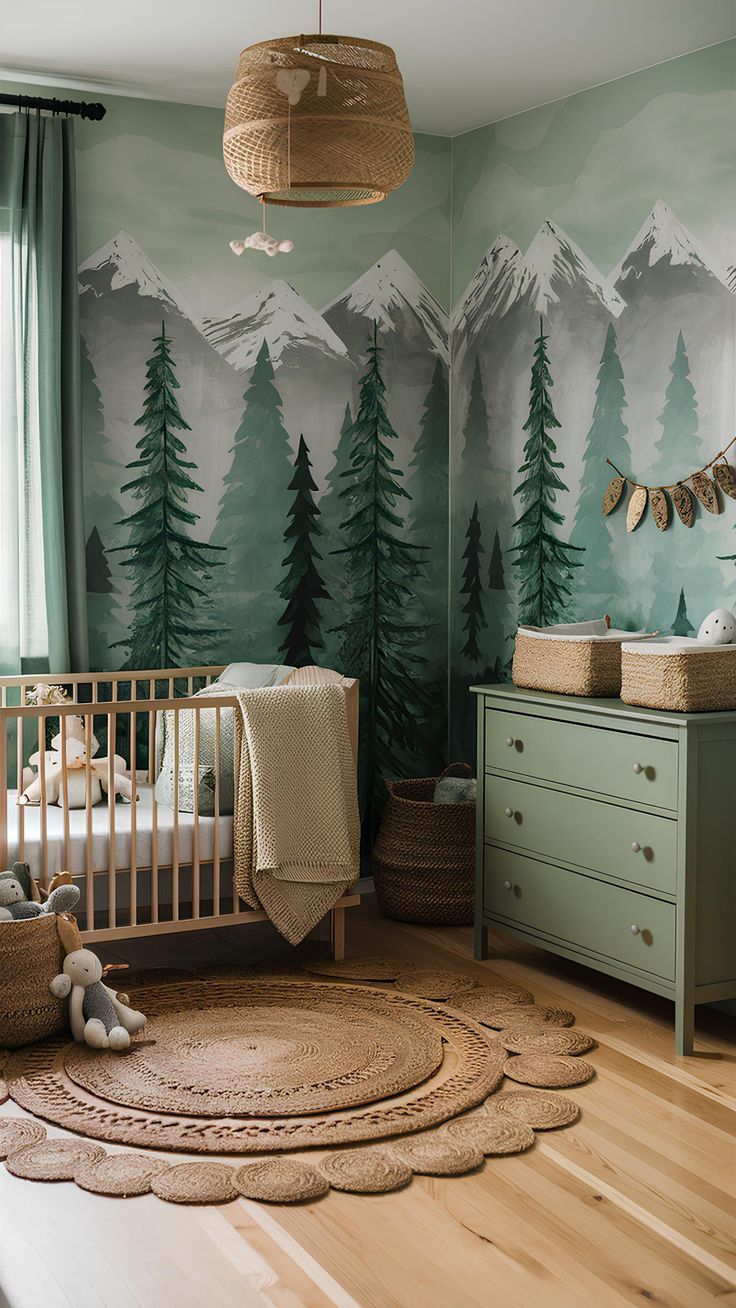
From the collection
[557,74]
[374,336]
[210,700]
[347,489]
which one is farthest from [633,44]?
[210,700]

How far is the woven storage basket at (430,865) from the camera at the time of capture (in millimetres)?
3988

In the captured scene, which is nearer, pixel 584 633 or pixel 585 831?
pixel 585 831

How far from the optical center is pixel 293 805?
346cm

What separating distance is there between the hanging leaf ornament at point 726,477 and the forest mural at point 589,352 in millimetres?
64

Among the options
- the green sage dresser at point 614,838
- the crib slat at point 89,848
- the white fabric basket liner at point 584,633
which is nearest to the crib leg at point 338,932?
the green sage dresser at point 614,838

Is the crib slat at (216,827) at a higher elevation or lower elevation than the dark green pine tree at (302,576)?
lower

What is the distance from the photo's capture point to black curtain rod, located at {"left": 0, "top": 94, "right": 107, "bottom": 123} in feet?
12.0

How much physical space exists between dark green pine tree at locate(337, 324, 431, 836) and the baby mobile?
91 centimetres

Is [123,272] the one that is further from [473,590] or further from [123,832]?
[123,832]

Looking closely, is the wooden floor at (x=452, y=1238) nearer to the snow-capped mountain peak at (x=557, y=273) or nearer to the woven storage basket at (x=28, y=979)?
the woven storage basket at (x=28, y=979)

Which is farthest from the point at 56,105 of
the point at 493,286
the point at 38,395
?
the point at 493,286

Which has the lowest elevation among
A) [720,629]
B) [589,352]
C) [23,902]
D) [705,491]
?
[23,902]

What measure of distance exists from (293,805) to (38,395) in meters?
1.41

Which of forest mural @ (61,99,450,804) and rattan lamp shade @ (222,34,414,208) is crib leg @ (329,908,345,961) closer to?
forest mural @ (61,99,450,804)
